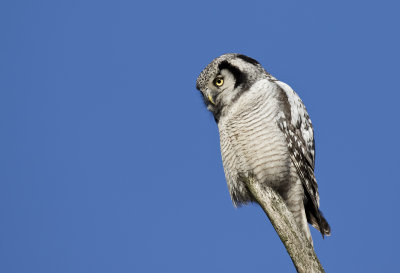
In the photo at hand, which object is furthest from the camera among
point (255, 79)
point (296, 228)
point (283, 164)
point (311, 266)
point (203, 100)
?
point (203, 100)

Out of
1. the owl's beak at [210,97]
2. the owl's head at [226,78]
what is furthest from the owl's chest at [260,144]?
the owl's beak at [210,97]

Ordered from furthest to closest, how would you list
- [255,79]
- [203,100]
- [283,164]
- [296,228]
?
[203,100] → [255,79] → [283,164] → [296,228]

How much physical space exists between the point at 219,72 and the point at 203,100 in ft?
1.14

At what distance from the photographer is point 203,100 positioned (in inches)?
173

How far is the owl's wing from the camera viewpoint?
3.76 meters

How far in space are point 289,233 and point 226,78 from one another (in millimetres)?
1645

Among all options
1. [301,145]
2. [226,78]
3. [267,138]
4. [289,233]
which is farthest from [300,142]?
[289,233]

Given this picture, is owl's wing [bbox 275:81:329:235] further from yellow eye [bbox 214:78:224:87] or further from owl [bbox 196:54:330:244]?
yellow eye [bbox 214:78:224:87]

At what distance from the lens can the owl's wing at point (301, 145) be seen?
12.3 ft

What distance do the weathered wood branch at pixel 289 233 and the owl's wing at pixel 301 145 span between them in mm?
525

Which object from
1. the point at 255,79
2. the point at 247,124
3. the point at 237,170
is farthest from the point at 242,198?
the point at 255,79

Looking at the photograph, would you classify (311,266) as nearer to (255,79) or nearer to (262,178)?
(262,178)

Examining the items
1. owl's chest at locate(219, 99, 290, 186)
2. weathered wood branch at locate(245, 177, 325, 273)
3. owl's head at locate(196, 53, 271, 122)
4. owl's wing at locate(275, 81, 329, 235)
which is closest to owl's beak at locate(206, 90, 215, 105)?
owl's head at locate(196, 53, 271, 122)

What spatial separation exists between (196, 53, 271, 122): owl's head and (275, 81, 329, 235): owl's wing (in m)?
0.26
